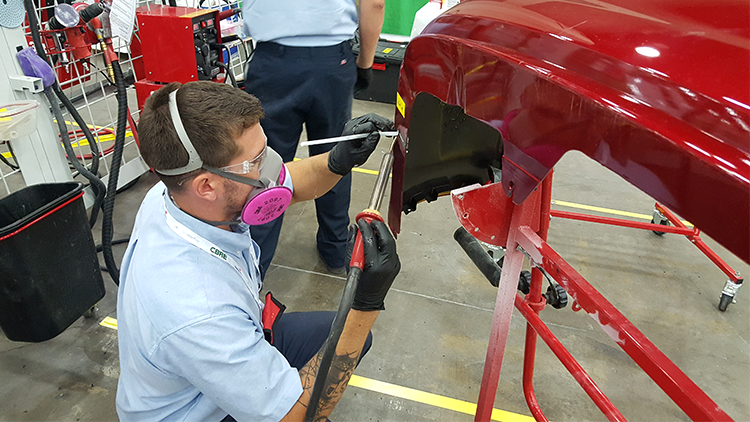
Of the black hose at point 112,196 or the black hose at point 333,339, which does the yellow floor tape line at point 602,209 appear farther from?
the black hose at point 112,196

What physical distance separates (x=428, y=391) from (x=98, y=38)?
244cm

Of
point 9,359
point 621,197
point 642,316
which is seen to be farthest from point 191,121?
point 621,197

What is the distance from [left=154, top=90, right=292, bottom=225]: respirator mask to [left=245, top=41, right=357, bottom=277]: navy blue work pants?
86 cm

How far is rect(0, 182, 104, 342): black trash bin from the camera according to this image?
171 cm

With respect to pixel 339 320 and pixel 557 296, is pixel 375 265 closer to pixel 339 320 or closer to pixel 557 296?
pixel 339 320

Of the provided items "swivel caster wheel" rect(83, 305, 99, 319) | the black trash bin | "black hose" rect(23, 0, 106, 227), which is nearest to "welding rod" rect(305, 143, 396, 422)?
the black trash bin

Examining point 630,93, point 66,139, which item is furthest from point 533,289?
point 66,139

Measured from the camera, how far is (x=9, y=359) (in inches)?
78.4

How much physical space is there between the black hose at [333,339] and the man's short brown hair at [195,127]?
0.44m

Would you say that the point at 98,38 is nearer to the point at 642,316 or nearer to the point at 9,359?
the point at 9,359

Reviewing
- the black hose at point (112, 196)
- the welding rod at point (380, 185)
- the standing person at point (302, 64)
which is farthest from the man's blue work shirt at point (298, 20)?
the welding rod at point (380, 185)

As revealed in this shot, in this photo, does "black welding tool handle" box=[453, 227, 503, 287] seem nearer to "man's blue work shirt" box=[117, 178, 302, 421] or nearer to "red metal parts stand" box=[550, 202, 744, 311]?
"man's blue work shirt" box=[117, 178, 302, 421]

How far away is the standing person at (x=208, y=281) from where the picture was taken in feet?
3.19

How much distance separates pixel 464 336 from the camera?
2219 mm
